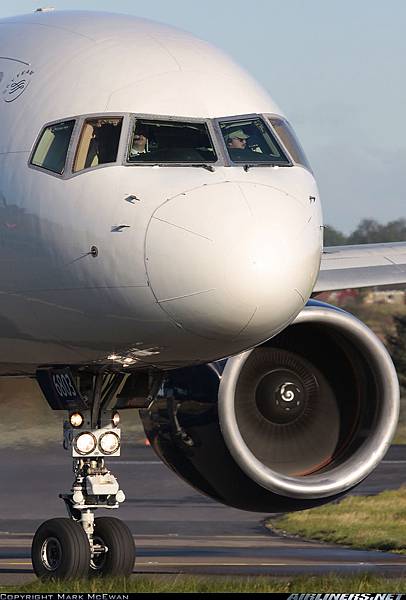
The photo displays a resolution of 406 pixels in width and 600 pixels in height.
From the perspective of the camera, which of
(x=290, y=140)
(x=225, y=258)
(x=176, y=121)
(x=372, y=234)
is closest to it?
(x=225, y=258)

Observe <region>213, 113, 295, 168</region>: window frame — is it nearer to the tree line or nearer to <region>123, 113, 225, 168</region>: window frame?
<region>123, 113, 225, 168</region>: window frame

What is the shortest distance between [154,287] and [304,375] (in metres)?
4.26

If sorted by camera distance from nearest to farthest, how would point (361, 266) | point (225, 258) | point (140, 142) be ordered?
point (225, 258) < point (140, 142) < point (361, 266)

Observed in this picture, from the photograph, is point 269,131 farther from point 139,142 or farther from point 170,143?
point 139,142

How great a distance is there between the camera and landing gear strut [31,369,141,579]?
13711 mm

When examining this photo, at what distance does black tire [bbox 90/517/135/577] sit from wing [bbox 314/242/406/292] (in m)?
3.94

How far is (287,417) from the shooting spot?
15.9m

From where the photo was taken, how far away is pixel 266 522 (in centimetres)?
2198

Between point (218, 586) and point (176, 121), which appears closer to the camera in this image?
point (176, 121)

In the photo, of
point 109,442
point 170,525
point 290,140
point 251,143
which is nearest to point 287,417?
point 109,442

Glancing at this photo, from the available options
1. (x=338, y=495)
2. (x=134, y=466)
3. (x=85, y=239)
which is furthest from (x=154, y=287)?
(x=134, y=466)

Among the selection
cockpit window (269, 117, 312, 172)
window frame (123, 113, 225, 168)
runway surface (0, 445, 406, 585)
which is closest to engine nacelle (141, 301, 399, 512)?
runway surface (0, 445, 406, 585)

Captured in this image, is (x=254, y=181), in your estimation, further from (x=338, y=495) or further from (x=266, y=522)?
(x=266, y=522)

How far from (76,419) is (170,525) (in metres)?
7.49
